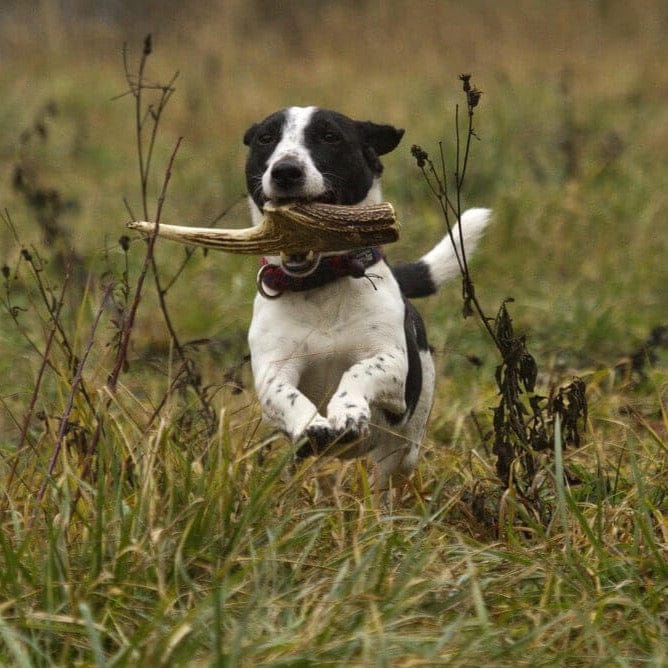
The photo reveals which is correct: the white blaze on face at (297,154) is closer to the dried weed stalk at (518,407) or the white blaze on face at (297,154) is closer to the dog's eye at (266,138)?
the dog's eye at (266,138)

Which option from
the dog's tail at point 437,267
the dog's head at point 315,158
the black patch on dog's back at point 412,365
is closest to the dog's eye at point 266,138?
the dog's head at point 315,158

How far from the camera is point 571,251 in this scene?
25.1 feet

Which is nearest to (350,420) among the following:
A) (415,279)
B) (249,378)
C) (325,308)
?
(325,308)

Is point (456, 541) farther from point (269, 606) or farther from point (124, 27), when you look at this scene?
point (124, 27)

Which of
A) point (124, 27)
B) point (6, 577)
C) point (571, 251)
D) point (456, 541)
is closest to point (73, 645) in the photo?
point (6, 577)

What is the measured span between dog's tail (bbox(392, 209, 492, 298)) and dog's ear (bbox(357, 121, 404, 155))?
1.84ft

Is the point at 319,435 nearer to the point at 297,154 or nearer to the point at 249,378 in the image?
the point at 297,154

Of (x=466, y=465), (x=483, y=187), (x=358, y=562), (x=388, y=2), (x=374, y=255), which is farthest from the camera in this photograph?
(x=388, y=2)

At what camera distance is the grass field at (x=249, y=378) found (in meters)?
2.98

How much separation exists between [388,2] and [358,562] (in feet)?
37.1

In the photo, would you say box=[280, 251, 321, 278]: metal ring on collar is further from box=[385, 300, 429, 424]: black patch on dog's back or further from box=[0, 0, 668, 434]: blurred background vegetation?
box=[0, 0, 668, 434]: blurred background vegetation

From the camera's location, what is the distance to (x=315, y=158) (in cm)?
383

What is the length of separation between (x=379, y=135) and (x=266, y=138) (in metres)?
0.37

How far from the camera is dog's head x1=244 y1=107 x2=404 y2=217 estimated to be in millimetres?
3707
